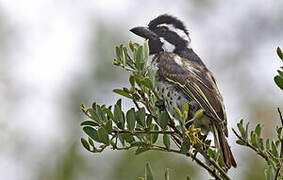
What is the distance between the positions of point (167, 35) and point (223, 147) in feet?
4.49

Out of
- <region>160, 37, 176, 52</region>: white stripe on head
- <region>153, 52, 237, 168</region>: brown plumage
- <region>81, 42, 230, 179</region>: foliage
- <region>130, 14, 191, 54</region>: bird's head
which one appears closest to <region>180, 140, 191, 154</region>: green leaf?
<region>81, 42, 230, 179</region>: foliage

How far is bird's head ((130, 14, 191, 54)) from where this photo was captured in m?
4.42

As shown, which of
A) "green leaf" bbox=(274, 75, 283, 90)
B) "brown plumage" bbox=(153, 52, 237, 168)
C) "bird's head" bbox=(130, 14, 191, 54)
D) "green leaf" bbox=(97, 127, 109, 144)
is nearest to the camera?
"green leaf" bbox=(274, 75, 283, 90)

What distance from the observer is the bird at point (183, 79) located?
3607 mm

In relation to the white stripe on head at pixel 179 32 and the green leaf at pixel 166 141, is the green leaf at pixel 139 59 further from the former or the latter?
the white stripe on head at pixel 179 32

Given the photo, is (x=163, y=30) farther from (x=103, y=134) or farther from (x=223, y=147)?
(x=103, y=134)

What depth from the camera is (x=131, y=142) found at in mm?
2832

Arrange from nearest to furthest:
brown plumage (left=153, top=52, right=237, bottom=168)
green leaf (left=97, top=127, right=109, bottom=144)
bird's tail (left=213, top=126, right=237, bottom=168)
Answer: green leaf (left=97, top=127, right=109, bottom=144) → bird's tail (left=213, top=126, right=237, bottom=168) → brown plumage (left=153, top=52, right=237, bottom=168)

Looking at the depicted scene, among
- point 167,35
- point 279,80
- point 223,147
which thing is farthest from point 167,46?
point 279,80

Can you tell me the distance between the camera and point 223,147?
3326 millimetres

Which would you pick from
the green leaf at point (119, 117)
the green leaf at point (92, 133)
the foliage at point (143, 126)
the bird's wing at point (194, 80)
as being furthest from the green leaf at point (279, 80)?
the bird's wing at point (194, 80)

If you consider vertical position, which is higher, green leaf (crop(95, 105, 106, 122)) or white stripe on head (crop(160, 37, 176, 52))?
white stripe on head (crop(160, 37, 176, 52))

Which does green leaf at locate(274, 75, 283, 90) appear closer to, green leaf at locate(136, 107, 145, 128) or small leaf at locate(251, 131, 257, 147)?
small leaf at locate(251, 131, 257, 147)

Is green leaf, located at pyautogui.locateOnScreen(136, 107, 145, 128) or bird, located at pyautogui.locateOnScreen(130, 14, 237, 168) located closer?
green leaf, located at pyautogui.locateOnScreen(136, 107, 145, 128)
